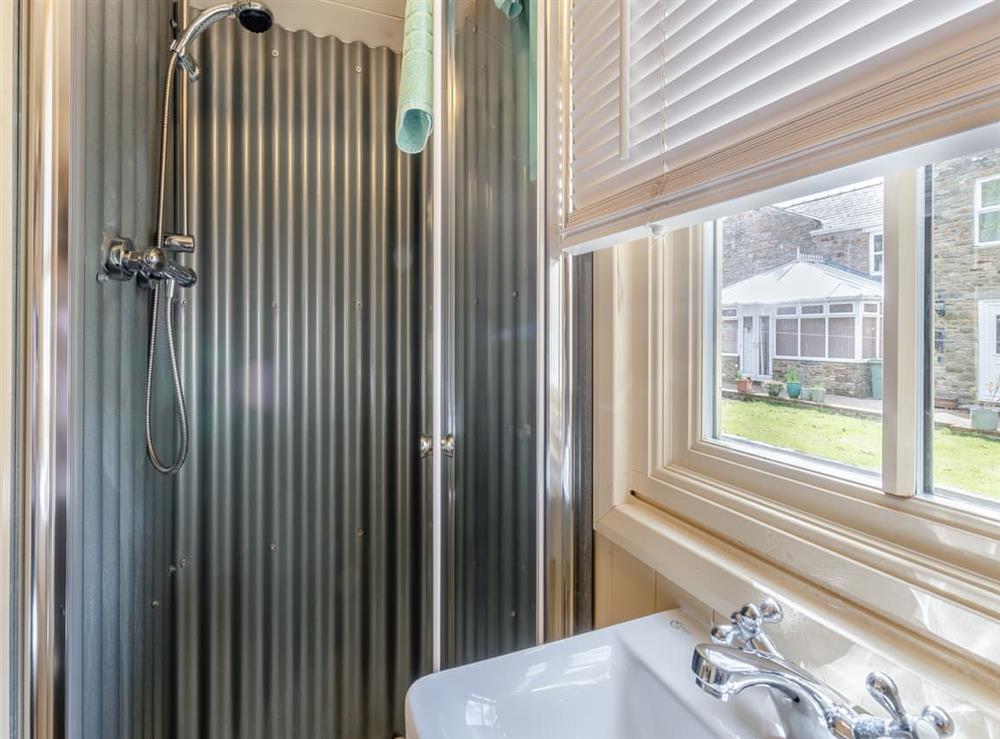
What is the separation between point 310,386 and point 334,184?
0.59m

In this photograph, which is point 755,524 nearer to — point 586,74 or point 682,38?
point 682,38

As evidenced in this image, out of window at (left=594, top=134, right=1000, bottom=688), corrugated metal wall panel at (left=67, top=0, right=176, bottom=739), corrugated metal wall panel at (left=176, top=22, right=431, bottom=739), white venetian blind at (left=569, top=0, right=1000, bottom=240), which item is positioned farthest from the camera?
corrugated metal wall panel at (left=176, top=22, right=431, bottom=739)

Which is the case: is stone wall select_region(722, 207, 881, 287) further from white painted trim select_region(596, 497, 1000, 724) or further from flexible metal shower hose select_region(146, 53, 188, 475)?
flexible metal shower hose select_region(146, 53, 188, 475)

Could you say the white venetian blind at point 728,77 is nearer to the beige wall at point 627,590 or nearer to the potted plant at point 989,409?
the potted plant at point 989,409

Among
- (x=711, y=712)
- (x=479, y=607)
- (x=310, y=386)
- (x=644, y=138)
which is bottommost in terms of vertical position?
(x=479, y=607)

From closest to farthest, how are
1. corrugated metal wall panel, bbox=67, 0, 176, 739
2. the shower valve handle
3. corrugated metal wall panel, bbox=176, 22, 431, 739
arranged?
corrugated metal wall panel, bbox=67, 0, 176, 739, the shower valve handle, corrugated metal wall panel, bbox=176, 22, 431, 739

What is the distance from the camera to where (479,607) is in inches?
44.9

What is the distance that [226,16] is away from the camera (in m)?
1.25

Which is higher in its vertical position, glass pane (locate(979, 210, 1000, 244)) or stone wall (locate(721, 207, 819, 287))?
stone wall (locate(721, 207, 819, 287))

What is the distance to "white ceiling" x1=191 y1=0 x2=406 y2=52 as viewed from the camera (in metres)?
1.39

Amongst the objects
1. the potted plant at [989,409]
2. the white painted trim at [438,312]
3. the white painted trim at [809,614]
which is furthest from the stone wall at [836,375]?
the white painted trim at [438,312]

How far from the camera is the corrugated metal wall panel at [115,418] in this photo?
94cm

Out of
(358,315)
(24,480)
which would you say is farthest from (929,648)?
(358,315)

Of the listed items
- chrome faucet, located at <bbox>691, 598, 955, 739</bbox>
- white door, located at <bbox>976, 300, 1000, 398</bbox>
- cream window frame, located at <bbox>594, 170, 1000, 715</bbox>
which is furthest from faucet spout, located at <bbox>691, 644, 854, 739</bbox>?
white door, located at <bbox>976, 300, 1000, 398</bbox>
